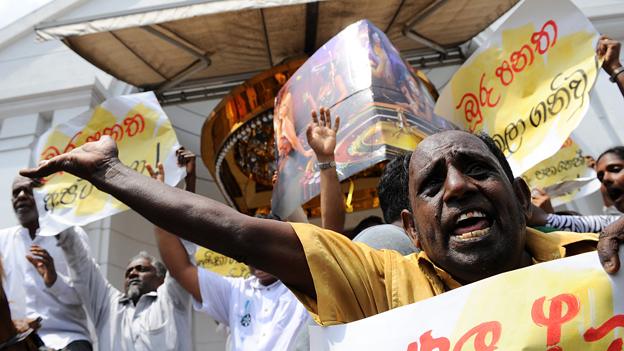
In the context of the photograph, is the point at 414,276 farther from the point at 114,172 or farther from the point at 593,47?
the point at 593,47

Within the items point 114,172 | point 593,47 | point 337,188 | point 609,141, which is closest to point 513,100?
point 593,47

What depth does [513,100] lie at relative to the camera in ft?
11.4

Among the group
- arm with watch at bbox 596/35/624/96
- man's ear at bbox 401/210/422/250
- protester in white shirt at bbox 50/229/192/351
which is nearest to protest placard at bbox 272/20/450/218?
protester in white shirt at bbox 50/229/192/351

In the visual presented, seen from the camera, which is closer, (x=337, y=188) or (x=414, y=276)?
(x=414, y=276)

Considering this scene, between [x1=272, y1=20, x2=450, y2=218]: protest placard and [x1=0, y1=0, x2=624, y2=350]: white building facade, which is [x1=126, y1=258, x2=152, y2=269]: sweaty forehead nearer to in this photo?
[x1=272, y1=20, x2=450, y2=218]: protest placard

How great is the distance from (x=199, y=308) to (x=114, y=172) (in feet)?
6.03

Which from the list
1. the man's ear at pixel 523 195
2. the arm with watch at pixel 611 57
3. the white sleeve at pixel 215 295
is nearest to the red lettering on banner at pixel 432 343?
the man's ear at pixel 523 195

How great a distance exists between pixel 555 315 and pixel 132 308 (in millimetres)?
2893

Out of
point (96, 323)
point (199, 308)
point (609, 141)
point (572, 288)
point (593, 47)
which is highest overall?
point (593, 47)

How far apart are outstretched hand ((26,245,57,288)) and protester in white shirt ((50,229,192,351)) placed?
3.7 inches

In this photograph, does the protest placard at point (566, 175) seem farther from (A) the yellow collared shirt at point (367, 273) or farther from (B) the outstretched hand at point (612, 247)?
(B) the outstretched hand at point (612, 247)

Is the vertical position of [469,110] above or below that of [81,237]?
above

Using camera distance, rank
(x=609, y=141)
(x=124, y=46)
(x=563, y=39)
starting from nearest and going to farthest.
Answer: (x=563, y=39)
(x=124, y=46)
(x=609, y=141)

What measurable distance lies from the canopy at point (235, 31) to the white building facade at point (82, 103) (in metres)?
1.07
